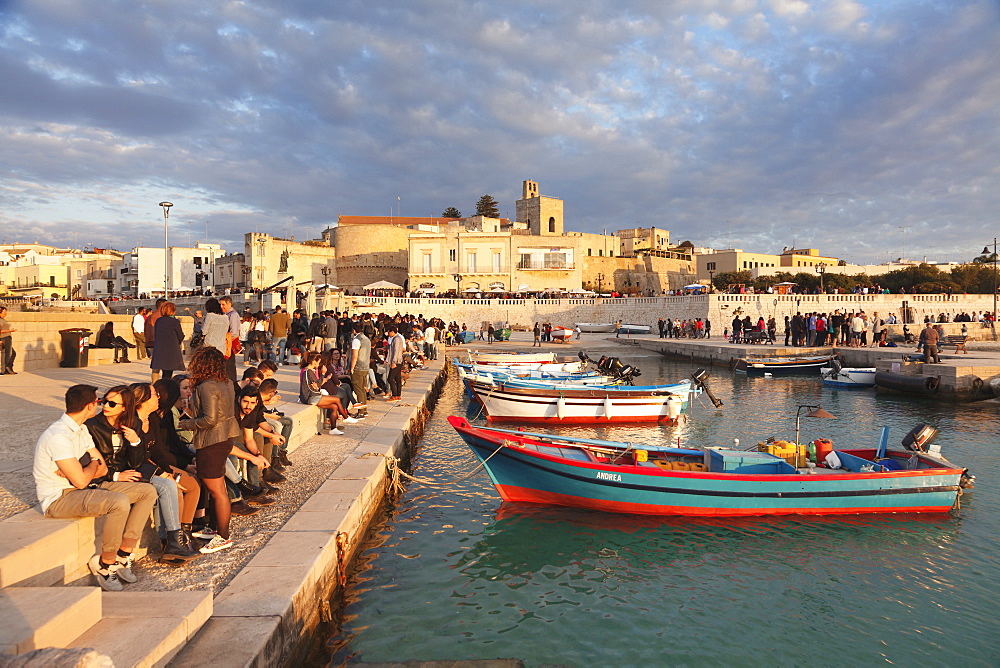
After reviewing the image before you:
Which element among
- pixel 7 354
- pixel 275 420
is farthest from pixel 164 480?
pixel 7 354

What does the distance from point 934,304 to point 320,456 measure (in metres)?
54.1

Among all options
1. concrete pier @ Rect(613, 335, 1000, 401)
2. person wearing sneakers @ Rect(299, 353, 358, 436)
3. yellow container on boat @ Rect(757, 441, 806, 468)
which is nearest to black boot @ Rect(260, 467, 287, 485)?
person wearing sneakers @ Rect(299, 353, 358, 436)

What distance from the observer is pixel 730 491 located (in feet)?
Result: 26.7

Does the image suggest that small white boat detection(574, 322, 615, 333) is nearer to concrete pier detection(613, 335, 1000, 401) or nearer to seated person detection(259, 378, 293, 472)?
concrete pier detection(613, 335, 1000, 401)

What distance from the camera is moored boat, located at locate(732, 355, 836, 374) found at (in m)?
25.9

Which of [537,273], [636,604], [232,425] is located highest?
[537,273]

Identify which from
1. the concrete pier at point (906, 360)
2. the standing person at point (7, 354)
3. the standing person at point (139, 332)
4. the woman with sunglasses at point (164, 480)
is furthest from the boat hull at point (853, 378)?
the standing person at point (7, 354)

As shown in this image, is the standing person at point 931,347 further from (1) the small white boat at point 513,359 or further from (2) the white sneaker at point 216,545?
(2) the white sneaker at point 216,545

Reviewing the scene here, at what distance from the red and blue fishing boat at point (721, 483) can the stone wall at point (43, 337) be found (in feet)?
38.4

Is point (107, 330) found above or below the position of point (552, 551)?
above

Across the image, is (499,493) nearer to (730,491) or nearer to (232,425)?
(730,491)

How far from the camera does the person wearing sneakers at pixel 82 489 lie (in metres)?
4.08

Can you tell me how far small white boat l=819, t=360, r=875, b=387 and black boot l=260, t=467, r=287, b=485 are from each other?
863 inches

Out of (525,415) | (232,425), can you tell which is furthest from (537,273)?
(232,425)
